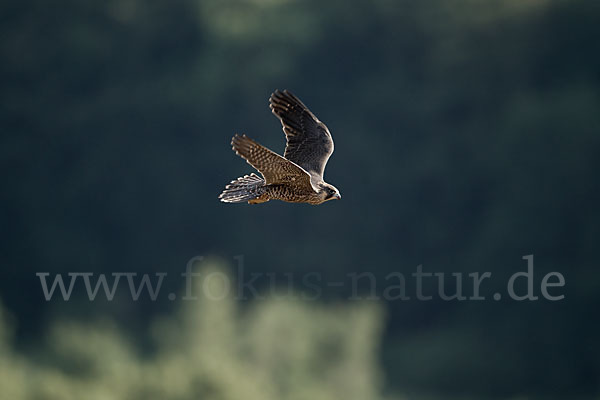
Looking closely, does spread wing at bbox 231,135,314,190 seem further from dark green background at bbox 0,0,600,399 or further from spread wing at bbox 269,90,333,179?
dark green background at bbox 0,0,600,399

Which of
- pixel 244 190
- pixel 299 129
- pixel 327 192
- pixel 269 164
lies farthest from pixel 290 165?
pixel 299 129

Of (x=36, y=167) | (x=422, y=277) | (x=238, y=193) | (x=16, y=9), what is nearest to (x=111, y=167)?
(x=36, y=167)

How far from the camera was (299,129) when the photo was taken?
1121 cm

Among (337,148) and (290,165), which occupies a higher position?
(337,148)

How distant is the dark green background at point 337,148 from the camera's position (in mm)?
40469

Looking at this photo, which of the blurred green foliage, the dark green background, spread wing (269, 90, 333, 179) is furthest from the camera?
the dark green background

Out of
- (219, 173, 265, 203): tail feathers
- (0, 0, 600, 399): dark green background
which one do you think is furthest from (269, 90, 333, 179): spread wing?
(0, 0, 600, 399): dark green background

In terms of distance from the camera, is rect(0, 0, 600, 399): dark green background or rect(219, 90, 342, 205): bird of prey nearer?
rect(219, 90, 342, 205): bird of prey

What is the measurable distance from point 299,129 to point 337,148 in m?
30.7

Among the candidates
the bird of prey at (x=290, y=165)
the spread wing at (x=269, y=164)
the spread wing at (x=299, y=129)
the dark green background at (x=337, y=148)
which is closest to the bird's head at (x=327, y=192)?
the bird of prey at (x=290, y=165)

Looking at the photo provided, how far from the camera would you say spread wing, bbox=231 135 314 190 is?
9.01 meters

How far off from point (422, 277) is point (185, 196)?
10.2m

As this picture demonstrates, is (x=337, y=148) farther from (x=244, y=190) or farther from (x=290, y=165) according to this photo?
(x=290, y=165)

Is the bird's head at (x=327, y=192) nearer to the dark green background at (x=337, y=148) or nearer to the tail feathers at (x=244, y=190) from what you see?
the tail feathers at (x=244, y=190)
